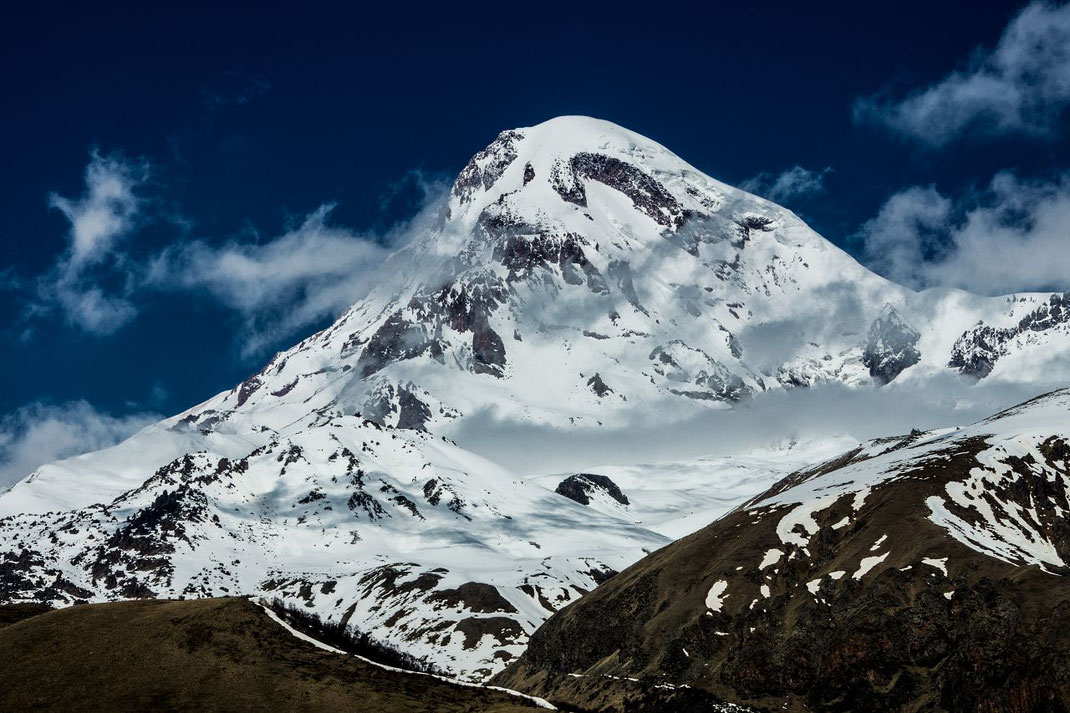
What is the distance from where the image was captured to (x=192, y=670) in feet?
309

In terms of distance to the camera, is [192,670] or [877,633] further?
[877,633]

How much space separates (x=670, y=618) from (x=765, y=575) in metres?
18.5

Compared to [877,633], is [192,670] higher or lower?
lower

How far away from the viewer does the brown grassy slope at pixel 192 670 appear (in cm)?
9000

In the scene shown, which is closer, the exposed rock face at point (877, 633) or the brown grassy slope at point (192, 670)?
the brown grassy slope at point (192, 670)

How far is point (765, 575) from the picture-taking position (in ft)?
644

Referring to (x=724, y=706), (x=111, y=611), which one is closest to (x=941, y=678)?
(x=724, y=706)

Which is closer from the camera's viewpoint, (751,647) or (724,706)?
(724,706)

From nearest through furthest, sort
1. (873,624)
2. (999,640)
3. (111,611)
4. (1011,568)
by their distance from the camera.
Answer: (111,611)
(999,640)
(873,624)
(1011,568)

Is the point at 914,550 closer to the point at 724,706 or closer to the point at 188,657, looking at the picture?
the point at 724,706

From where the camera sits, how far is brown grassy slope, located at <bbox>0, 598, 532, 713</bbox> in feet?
295

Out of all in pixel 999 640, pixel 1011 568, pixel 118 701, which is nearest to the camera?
pixel 118 701

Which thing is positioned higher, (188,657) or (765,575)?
(765,575)

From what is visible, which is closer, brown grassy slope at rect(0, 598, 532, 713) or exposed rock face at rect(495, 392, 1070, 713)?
brown grassy slope at rect(0, 598, 532, 713)
